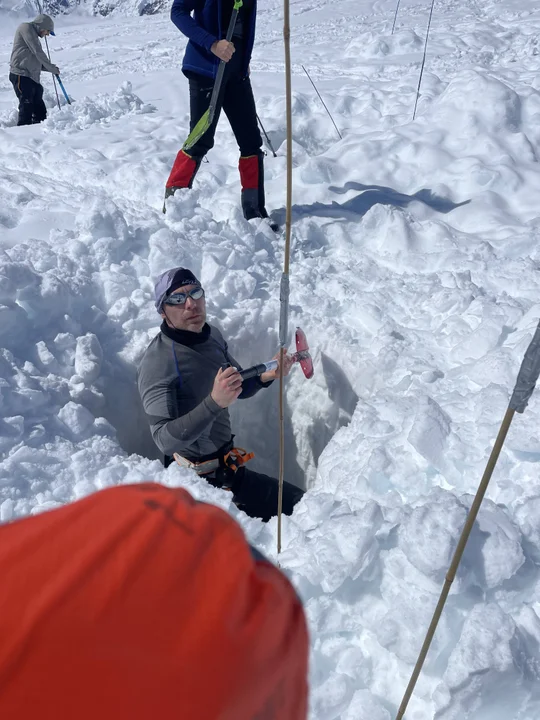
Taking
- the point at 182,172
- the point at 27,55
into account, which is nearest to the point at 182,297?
the point at 182,172

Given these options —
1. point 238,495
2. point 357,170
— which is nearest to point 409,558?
point 238,495

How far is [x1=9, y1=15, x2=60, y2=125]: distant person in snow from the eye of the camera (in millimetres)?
7488

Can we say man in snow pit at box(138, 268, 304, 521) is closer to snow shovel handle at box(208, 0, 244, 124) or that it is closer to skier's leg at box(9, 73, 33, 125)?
snow shovel handle at box(208, 0, 244, 124)

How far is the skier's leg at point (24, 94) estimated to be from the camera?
7523 millimetres

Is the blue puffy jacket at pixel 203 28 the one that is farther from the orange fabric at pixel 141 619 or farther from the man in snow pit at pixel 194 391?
the orange fabric at pixel 141 619

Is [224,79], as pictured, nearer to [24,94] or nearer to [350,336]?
[350,336]

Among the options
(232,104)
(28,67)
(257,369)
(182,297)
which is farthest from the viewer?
(28,67)

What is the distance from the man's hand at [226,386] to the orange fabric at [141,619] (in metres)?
1.82

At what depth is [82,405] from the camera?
3.08 m

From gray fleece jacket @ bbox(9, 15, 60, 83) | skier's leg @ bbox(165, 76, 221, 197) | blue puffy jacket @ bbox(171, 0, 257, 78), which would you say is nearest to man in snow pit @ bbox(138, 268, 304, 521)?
skier's leg @ bbox(165, 76, 221, 197)

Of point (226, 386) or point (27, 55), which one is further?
point (27, 55)

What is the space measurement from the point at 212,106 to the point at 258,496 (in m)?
2.49

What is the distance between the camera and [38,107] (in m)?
7.77

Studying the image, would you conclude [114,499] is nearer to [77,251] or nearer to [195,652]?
[195,652]
